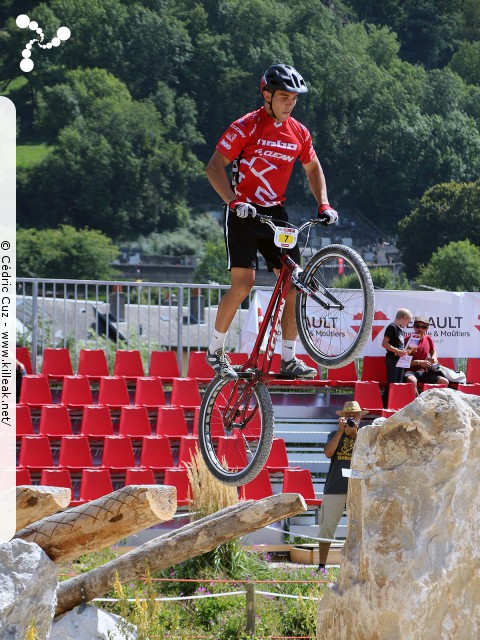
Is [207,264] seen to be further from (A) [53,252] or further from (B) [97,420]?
(B) [97,420]

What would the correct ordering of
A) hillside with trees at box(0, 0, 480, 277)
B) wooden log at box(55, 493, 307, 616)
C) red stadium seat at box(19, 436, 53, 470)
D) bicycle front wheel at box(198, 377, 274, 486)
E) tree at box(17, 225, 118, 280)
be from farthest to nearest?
hillside with trees at box(0, 0, 480, 277) → tree at box(17, 225, 118, 280) → red stadium seat at box(19, 436, 53, 470) → wooden log at box(55, 493, 307, 616) → bicycle front wheel at box(198, 377, 274, 486)

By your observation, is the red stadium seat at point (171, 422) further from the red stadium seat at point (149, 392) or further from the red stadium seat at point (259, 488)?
the red stadium seat at point (259, 488)

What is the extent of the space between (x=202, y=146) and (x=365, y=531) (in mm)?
109897

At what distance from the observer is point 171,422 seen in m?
14.7

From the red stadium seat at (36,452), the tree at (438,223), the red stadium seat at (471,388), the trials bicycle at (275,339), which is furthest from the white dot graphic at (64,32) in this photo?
the tree at (438,223)

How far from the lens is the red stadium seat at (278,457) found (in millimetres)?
14266

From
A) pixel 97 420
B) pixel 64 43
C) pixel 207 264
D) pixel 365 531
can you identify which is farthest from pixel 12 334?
pixel 64 43

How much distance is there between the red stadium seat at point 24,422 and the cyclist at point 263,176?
581 centimetres

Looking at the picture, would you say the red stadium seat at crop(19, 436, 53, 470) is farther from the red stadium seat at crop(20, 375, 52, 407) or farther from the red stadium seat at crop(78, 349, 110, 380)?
the red stadium seat at crop(78, 349, 110, 380)

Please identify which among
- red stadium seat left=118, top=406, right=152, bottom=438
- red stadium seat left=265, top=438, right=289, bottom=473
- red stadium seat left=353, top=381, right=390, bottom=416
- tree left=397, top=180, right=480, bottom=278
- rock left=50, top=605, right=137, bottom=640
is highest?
tree left=397, top=180, right=480, bottom=278

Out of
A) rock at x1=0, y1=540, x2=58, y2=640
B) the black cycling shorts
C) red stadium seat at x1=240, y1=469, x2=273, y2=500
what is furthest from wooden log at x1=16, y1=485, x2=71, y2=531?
red stadium seat at x1=240, y1=469, x2=273, y2=500

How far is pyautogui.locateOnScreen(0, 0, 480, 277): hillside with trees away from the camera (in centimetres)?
11150

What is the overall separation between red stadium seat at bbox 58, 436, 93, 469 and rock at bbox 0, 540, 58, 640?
14.6 ft

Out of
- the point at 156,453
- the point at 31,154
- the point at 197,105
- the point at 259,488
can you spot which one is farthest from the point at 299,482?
the point at 197,105
